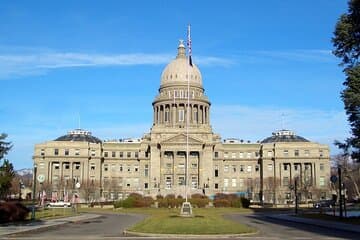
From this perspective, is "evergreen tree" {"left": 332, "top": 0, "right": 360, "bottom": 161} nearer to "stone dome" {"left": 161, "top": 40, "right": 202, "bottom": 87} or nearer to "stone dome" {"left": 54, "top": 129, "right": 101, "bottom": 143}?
"stone dome" {"left": 161, "top": 40, "right": 202, "bottom": 87}

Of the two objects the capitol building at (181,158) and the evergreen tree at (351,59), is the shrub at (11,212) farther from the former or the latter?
the capitol building at (181,158)

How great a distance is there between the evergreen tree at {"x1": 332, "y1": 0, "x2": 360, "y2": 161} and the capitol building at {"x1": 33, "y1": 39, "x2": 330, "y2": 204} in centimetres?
10433

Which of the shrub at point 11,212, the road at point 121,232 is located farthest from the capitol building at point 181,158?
the road at point 121,232

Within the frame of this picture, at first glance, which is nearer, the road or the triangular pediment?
the road

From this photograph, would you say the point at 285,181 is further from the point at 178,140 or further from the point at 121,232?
the point at 121,232

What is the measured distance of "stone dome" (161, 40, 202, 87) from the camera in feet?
542

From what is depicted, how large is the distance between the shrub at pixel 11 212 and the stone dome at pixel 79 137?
122 metres

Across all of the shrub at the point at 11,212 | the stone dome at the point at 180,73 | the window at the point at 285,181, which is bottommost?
the shrub at the point at 11,212

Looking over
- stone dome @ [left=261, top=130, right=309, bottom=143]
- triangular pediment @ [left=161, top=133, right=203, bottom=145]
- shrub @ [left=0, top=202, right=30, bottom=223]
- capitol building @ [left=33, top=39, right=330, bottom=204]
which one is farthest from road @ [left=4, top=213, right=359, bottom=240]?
stone dome @ [left=261, top=130, right=309, bottom=143]

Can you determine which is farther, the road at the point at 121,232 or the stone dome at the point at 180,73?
the stone dome at the point at 180,73

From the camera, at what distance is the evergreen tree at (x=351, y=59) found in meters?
42.4

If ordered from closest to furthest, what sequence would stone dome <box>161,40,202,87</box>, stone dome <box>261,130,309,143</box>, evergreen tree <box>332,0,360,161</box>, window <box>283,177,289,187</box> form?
evergreen tree <box>332,0,360,161</box> → window <box>283,177,289,187</box> → stone dome <box>161,40,202,87</box> → stone dome <box>261,130,309,143</box>

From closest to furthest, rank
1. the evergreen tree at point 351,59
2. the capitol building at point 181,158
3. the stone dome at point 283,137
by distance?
the evergreen tree at point 351,59, the capitol building at point 181,158, the stone dome at point 283,137

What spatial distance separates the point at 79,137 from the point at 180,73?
37525mm
